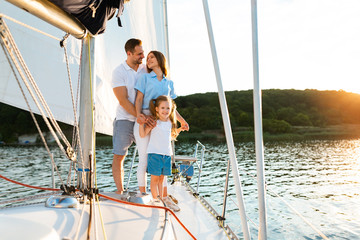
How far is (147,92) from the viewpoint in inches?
105

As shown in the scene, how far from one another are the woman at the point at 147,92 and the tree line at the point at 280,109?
45.2m

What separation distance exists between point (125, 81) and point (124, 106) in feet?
0.80

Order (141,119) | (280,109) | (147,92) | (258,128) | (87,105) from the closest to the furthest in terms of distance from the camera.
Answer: (258,128), (87,105), (141,119), (147,92), (280,109)

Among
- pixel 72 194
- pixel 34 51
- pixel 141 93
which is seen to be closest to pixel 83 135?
pixel 72 194

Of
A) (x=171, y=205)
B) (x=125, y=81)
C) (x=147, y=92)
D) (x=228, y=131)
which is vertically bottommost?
(x=171, y=205)

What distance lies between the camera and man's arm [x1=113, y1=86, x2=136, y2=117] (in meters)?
2.59

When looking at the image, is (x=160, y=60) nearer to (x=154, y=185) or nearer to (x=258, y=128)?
(x=154, y=185)

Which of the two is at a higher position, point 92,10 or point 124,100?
point 92,10

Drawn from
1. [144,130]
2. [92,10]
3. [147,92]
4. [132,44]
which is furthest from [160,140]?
[92,10]

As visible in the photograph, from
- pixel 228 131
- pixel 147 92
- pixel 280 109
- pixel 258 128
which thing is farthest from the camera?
pixel 280 109

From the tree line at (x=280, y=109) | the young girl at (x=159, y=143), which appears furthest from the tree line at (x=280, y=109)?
the young girl at (x=159, y=143)

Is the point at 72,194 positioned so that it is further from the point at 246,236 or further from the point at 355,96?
the point at 355,96

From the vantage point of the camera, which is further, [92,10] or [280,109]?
[280,109]

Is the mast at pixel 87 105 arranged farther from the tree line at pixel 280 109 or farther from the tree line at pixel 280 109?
the tree line at pixel 280 109
